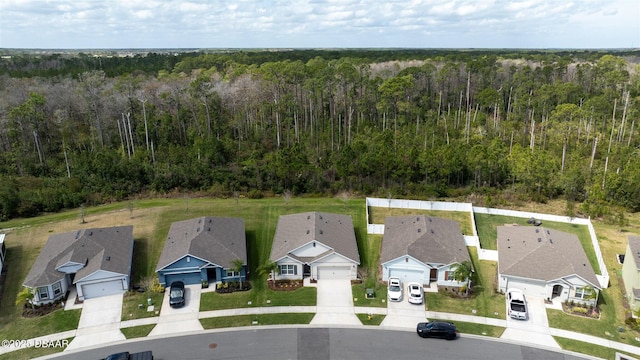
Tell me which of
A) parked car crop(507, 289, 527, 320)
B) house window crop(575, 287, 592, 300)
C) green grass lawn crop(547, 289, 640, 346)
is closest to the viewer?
green grass lawn crop(547, 289, 640, 346)

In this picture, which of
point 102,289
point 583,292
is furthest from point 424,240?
point 102,289

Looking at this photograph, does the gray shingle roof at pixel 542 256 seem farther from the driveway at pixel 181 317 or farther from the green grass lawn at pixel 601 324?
the driveway at pixel 181 317

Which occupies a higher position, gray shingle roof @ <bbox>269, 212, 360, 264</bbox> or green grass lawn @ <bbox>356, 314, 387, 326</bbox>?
gray shingle roof @ <bbox>269, 212, 360, 264</bbox>

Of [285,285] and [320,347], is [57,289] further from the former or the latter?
[320,347]

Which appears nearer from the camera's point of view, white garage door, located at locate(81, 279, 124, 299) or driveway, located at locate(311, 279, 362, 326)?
driveway, located at locate(311, 279, 362, 326)

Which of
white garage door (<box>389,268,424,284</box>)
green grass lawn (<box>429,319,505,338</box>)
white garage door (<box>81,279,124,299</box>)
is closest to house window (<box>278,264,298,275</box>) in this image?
white garage door (<box>389,268,424,284</box>)

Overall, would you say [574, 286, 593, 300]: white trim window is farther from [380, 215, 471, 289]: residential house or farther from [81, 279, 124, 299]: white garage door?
[81, 279, 124, 299]: white garage door

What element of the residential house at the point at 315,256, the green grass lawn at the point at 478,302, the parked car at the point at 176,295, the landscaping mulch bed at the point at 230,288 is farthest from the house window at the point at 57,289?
the green grass lawn at the point at 478,302
